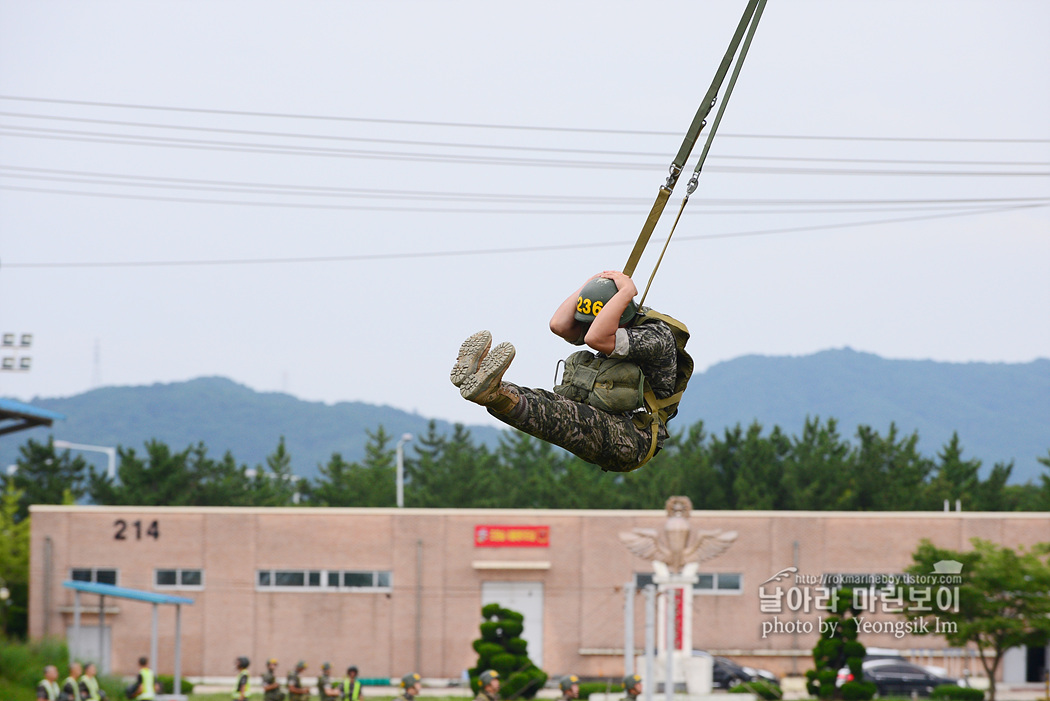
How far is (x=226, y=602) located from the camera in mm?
49906

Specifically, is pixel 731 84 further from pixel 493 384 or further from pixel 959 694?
pixel 959 694

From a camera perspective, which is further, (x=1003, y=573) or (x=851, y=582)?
(x=851, y=582)

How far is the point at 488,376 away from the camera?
873 centimetres

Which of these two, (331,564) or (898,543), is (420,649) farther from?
(898,543)

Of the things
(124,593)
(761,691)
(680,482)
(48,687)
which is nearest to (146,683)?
(48,687)

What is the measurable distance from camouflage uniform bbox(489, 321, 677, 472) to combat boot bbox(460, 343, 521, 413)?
0.07 metres

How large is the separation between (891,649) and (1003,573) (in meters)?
15.0

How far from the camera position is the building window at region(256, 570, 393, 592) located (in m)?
50.4

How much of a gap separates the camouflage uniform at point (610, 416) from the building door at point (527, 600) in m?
41.7

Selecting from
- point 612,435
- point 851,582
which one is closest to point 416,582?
point 851,582

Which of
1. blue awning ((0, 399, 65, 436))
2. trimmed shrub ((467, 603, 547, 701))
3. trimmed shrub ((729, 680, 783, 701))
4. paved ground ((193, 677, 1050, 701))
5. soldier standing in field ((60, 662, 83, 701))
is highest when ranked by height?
blue awning ((0, 399, 65, 436))

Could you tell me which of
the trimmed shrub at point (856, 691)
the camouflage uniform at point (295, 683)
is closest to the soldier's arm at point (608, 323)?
the camouflage uniform at point (295, 683)

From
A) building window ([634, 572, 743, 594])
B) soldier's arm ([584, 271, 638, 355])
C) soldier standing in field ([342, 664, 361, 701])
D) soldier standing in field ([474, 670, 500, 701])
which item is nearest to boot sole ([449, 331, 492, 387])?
soldier's arm ([584, 271, 638, 355])

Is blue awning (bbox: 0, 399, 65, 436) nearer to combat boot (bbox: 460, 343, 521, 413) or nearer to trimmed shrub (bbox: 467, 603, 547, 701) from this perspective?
trimmed shrub (bbox: 467, 603, 547, 701)
